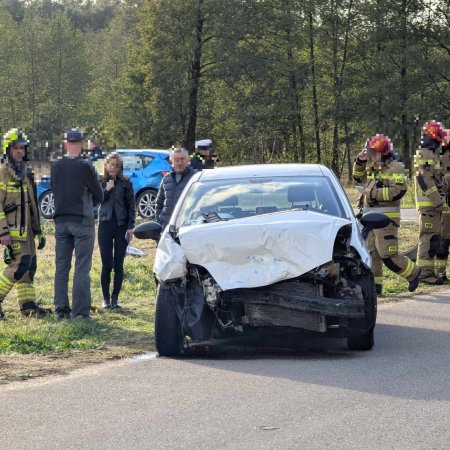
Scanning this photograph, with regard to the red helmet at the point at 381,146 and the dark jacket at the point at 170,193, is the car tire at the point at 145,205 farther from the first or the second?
the dark jacket at the point at 170,193

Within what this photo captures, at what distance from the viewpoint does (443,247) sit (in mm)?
16000

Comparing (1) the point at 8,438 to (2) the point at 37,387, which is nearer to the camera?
(1) the point at 8,438

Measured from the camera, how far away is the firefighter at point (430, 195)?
50.1 feet

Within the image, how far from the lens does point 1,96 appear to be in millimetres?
66812

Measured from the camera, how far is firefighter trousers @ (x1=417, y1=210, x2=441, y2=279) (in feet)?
51.6

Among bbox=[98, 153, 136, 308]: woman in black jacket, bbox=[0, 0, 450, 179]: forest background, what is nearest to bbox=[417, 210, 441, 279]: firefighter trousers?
Result: bbox=[98, 153, 136, 308]: woman in black jacket

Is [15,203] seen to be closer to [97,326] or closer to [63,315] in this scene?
[63,315]

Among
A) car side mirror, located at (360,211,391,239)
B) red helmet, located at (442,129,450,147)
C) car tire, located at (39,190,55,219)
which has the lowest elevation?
car tire, located at (39,190,55,219)

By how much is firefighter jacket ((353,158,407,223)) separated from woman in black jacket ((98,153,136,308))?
3.08 m

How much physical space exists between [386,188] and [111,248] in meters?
3.56

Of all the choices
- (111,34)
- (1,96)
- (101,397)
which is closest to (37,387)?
(101,397)

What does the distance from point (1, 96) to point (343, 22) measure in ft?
78.2

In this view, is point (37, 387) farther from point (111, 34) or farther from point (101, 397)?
point (111, 34)

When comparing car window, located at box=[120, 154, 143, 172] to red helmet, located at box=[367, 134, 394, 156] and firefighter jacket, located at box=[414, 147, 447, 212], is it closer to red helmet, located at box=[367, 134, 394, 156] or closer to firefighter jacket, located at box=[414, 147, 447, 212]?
firefighter jacket, located at box=[414, 147, 447, 212]
